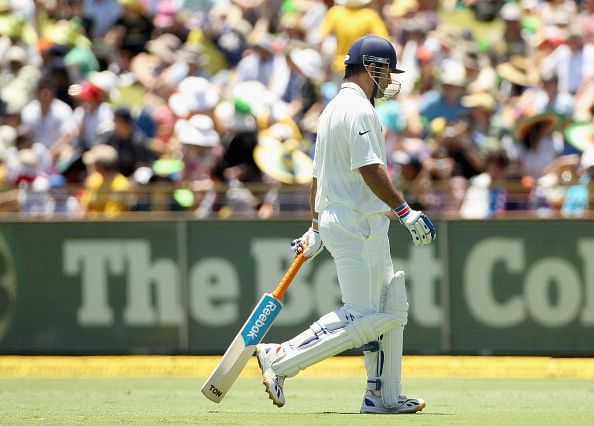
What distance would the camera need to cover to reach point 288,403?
35.4ft

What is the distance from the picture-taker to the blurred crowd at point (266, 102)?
48.5 feet

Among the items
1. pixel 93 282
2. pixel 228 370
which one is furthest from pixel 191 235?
pixel 228 370

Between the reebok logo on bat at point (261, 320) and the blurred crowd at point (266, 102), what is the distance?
14.7 ft

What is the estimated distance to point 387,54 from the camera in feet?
31.2

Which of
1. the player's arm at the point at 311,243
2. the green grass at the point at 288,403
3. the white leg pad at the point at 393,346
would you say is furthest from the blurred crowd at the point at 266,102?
the white leg pad at the point at 393,346

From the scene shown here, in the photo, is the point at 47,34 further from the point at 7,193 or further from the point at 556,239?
the point at 556,239

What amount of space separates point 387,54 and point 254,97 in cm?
779

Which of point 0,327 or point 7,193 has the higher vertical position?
point 7,193

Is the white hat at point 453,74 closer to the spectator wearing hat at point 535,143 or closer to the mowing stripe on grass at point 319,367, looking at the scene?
the spectator wearing hat at point 535,143

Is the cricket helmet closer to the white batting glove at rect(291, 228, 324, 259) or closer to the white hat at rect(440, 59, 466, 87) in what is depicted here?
the white batting glove at rect(291, 228, 324, 259)

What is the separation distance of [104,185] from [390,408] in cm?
644

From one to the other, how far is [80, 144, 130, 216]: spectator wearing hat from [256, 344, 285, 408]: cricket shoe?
18.7 feet

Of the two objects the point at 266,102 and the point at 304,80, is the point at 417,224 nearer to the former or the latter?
the point at 266,102

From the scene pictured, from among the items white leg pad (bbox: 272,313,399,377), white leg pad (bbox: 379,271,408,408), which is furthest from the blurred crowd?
white leg pad (bbox: 272,313,399,377)
